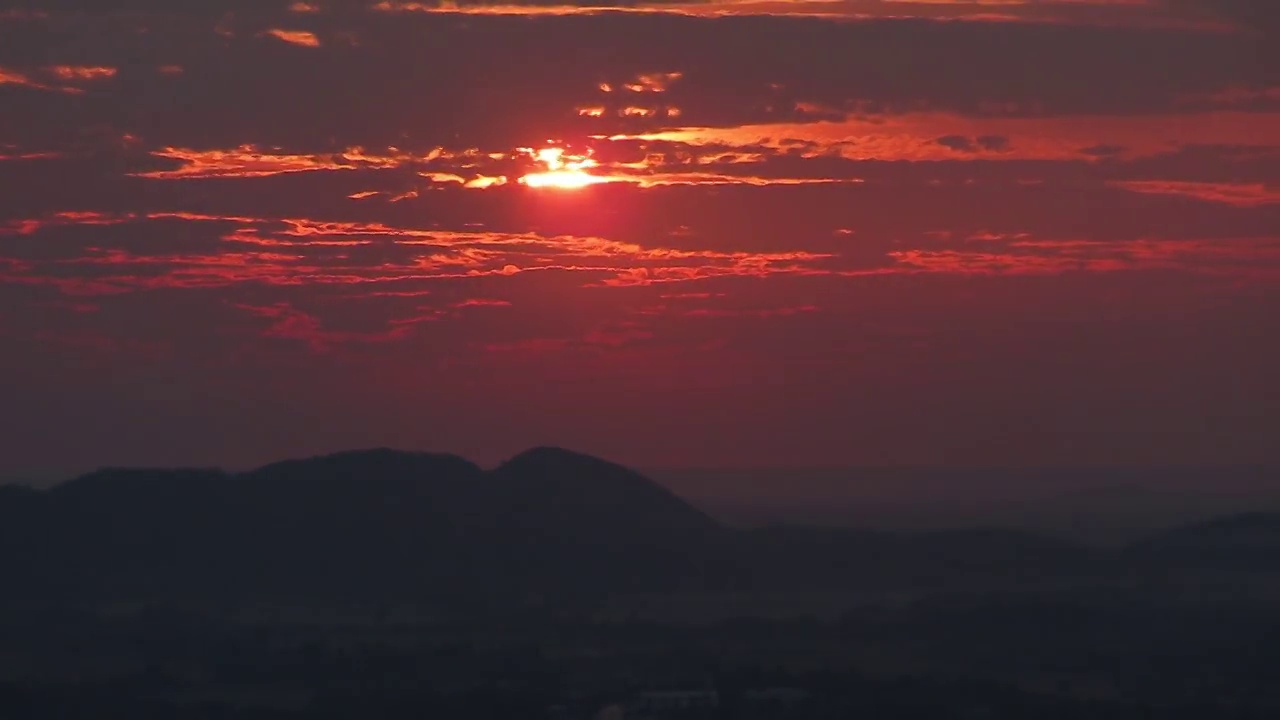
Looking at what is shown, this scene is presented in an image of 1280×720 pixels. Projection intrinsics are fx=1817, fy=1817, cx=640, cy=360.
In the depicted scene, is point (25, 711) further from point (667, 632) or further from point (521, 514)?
point (521, 514)

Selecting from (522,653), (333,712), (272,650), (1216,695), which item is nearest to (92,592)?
(272,650)

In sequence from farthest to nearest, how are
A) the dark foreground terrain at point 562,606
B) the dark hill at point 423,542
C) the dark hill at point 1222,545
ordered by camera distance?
the dark hill at point 423,542 → the dark hill at point 1222,545 → the dark foreground terrain at point 562,606

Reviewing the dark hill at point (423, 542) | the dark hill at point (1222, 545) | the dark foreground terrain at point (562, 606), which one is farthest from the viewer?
the dark hill at point (423, 542)

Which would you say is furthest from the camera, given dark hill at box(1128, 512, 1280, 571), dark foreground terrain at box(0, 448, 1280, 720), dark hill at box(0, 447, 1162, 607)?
dark hill at box(0, 447, 1162, 607)

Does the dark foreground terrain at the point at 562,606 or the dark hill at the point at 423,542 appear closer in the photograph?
the dark foreground terrain at the point at 562,606

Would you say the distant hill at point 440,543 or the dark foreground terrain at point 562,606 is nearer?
the dark foreground terrain at point 562,606
